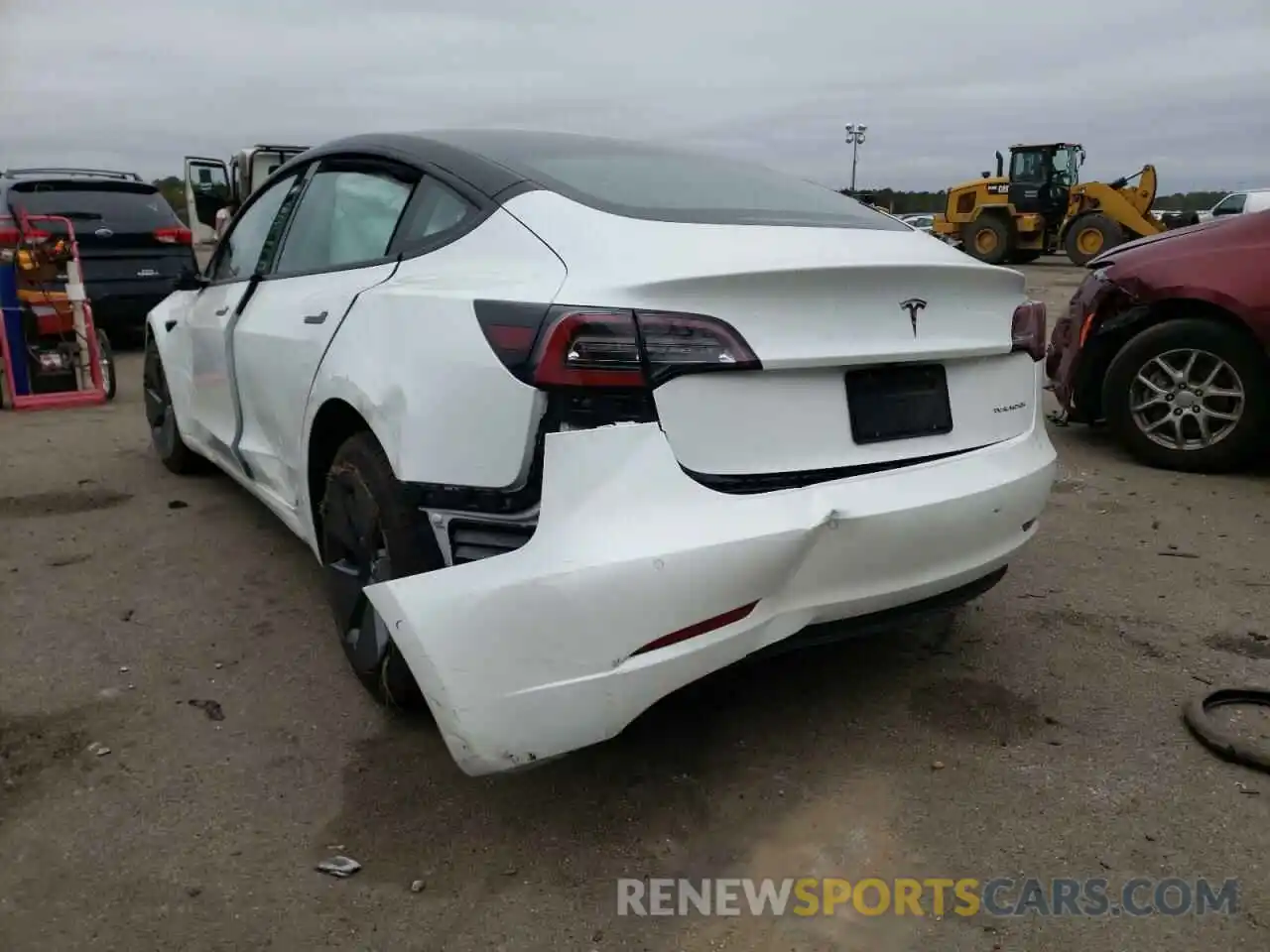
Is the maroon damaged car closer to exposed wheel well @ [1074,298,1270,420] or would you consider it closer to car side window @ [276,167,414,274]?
exposed wheel well @ [1074,298,1270,420]

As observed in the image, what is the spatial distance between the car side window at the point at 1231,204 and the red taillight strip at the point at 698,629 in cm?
2450

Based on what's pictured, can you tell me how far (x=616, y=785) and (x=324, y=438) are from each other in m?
1.26

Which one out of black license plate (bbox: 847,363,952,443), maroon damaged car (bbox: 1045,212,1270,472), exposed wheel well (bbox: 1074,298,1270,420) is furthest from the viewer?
exposed wheel well (bbox: 1074,298,1270,420)

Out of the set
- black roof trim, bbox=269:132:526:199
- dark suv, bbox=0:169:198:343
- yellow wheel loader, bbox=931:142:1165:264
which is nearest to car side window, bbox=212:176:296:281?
black roof trim, bbox=269:132:526:199

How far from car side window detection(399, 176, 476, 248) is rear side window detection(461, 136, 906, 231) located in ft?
0.56

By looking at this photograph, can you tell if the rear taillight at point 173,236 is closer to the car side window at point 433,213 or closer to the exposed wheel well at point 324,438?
the exposed wheel well at point 324,438

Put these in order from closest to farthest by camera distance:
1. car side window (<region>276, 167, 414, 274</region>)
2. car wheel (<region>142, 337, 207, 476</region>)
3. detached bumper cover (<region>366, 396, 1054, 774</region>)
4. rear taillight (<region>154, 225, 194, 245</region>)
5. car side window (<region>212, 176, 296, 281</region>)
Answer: detached bumper cover (<region>366, 396, 1054, 774</region>)
car side window (<region>276, 167, 414, 274</region>)
car side window (<region>212, 176, 296, 281</region>)
car wheel (<region>142, 337, 207, 476</region>)
rear taillight (<region>154, 225, 194, 245</region>)

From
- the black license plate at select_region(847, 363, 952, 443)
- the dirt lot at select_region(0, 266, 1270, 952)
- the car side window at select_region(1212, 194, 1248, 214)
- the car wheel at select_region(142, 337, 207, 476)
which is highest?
the car side window at select_region(1212, 194, 1248, 214)

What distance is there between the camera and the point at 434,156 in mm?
2861

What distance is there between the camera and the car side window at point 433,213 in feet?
8.61

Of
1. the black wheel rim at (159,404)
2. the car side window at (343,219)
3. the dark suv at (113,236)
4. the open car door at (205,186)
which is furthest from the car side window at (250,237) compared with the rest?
the open car door at (205,186)

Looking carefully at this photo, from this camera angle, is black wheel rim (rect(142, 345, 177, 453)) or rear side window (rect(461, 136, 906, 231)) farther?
black wheel rim (rect(142, 345, 177, 453))

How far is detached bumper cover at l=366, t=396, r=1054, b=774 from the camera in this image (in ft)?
6.47

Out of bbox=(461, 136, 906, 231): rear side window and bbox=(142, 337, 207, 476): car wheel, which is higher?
bbox=(461, 136, 906, 231): rear side window
